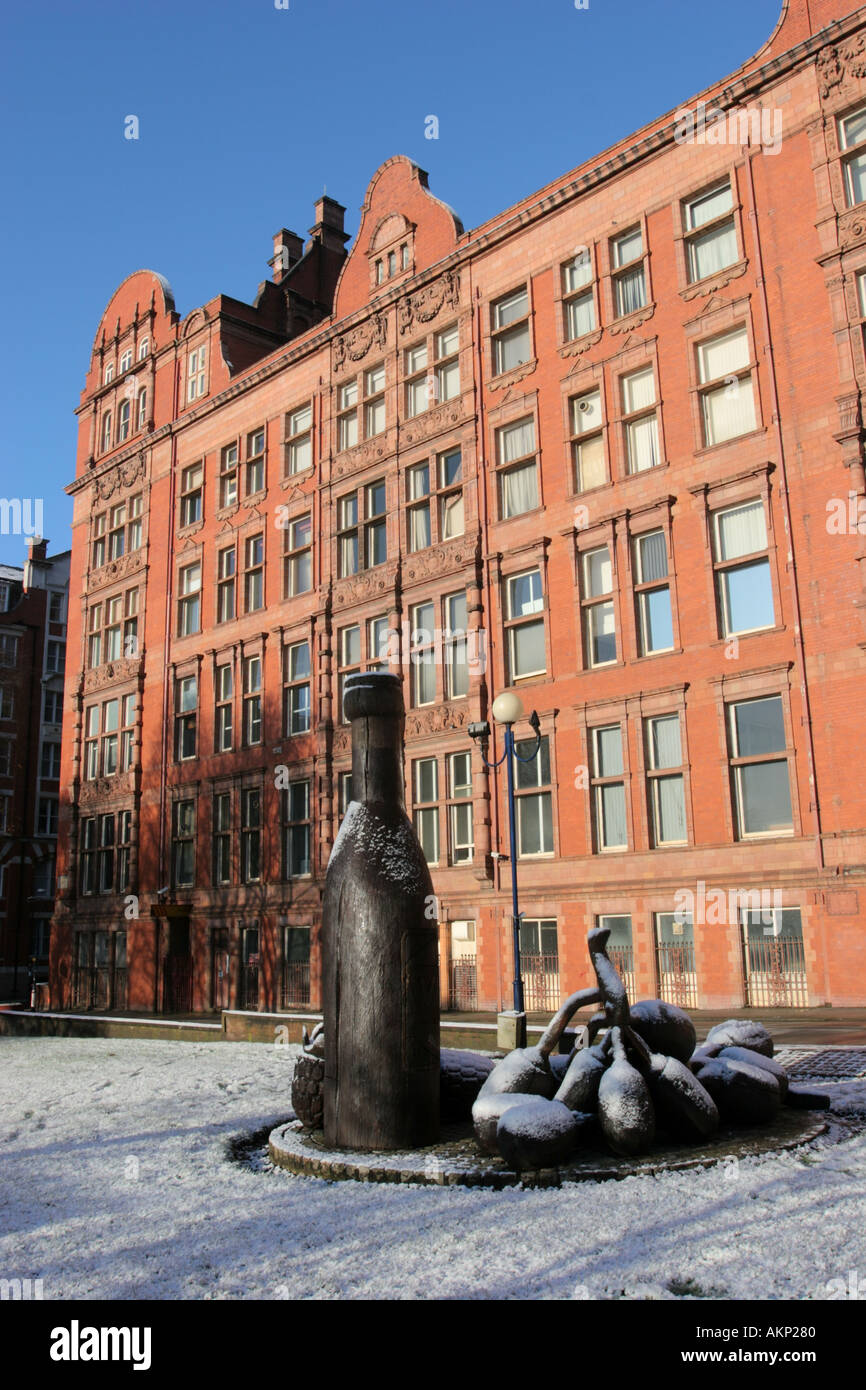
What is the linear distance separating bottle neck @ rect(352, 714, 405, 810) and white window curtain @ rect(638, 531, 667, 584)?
16.8 metres

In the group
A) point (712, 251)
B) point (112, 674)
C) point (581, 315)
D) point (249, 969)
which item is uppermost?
point (581, 315)

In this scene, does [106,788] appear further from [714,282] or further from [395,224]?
[714,282]

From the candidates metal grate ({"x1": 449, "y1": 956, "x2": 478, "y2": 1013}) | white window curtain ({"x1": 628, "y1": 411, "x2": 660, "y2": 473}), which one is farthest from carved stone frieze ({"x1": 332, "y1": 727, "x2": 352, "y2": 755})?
white window curtain ({"x1": 628, "y1": 411, "x2": 660, "y2": 473})

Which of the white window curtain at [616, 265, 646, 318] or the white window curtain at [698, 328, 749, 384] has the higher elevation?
the white window curtain at [616, 265, 646, 318]

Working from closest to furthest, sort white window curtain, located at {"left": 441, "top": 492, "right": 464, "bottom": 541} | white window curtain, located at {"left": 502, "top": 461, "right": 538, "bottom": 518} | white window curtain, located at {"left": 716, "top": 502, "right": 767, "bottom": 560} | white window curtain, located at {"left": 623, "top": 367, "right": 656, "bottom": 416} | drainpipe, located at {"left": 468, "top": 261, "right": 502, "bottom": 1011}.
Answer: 1. white window curtain, located at {"left": 716, "top": 502, "right": 767, "bottom": 560}
2. white window curtain, located at {"left": 623, "top": 367, "right": 656, "bottom": 416}
3. drainpipe, located at {"left": 468, "top": 261, "right": 502, "bottom": 1011}
4. white window curtain, located at {"left": 502, "top": 461, "right": 538, "bottom": 518}
5. white window curtain, located at {"left": 441, "top": 492, "right": 464, "bottom": 541}

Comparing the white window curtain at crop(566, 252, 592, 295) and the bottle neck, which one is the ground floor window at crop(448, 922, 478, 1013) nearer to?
the white window curtain at crop(566, 252, 592, 295)

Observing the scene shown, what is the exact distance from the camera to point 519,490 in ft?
94.5

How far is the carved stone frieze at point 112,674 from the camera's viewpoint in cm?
4150

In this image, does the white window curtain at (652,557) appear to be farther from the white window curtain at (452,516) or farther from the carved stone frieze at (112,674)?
the carved stone frieze at (112,674)

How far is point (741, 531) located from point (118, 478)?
95.9ft

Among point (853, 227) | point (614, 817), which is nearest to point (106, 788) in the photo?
point (614, 817)

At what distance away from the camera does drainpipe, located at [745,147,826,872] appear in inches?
837
